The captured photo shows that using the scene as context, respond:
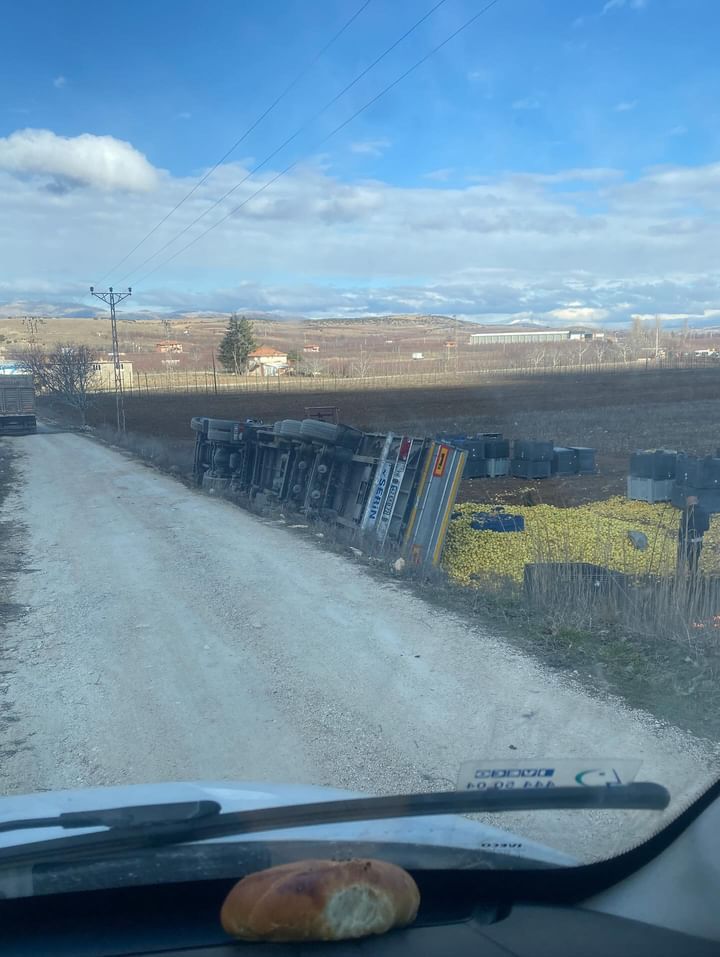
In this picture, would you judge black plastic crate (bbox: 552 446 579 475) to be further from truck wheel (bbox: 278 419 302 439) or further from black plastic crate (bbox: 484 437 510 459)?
truck wheel (bbox: 278 419 302 439)

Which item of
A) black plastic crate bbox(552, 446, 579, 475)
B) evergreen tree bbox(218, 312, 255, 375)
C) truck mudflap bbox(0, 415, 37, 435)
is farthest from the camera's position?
evergreen tree bbox(218, 312, 255, 375)

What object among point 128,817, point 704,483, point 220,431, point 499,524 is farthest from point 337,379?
point 128,817

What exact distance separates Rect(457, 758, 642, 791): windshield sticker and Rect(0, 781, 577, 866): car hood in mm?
153

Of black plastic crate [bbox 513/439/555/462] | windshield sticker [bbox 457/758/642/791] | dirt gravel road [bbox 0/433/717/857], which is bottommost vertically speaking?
dirt gravel road [bbox 0/433/717/857]

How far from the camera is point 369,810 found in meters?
→ 2.67

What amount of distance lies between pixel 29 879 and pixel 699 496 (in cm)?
1468

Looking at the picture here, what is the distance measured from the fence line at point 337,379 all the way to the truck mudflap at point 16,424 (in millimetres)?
24263

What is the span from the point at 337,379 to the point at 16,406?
4120 centimetres

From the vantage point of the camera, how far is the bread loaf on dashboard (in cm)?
204

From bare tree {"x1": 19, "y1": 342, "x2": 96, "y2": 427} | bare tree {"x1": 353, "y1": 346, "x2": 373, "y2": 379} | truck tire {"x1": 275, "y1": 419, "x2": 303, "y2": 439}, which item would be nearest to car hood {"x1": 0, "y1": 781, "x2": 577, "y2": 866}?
truck tire {"x1": 275, "y1": 419, "x2": 303, "y2": 439}

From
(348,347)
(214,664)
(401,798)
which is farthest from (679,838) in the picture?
(348,347)

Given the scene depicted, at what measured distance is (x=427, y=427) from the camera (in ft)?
131

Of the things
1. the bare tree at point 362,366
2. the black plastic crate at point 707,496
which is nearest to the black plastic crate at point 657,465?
the black plastic crate at point 707,496

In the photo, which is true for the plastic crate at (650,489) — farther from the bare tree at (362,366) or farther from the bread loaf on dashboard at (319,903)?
the bare tree at (362,366)
